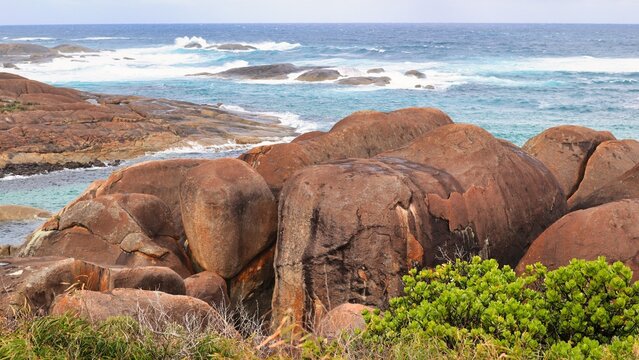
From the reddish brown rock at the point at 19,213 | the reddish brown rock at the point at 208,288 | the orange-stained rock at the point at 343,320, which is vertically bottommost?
A: the reddish brown rock at the point at 19,213

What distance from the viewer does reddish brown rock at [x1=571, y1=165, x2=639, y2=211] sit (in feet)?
41.9

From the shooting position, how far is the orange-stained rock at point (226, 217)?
39.7 feet

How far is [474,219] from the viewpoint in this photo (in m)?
10.9

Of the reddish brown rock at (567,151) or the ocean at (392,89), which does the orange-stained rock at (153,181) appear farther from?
the reddish brown rock at (567,151)

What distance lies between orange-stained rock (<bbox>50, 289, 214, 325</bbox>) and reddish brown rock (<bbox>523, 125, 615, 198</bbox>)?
9.42 metres

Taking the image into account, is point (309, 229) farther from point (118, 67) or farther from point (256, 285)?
point (118, 67)

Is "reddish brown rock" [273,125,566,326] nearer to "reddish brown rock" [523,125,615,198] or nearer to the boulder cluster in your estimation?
the boulder cluster

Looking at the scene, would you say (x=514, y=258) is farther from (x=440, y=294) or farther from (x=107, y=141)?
(x=107, y=141)

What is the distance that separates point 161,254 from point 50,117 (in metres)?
17.2

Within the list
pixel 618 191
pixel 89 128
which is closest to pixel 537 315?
pixel 618 191

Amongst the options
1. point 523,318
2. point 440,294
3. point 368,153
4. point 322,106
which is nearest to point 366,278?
point 440,294

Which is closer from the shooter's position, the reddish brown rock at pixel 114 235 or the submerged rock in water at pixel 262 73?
the reddish brown rock at pixel 114 235

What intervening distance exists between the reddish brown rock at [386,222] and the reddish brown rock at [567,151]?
4.32 metres

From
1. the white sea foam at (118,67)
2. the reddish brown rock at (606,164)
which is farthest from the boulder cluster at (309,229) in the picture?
the white sea foam at (118,67)
